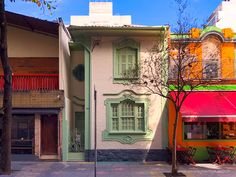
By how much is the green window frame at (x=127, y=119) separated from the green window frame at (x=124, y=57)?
3.94 ft

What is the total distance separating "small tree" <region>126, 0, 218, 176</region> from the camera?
1686 centimetres

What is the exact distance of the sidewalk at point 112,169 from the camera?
53.4 feet

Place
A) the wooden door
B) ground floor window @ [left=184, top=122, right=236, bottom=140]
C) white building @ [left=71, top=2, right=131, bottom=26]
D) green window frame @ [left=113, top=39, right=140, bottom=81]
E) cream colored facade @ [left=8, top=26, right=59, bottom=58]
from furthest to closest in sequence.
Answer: white building @ [left=71, top=2, right=131, bottom=26], cream colored facade @ [left=8, top=26, right=59, bottom=58], green window frame @ [left=113, top=39, right=140, bottom=81], the wooden door, ground floor window @ [left=184, top=122, right=236, bottom=140]

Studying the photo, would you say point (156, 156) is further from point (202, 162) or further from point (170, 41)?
point (170, 41)

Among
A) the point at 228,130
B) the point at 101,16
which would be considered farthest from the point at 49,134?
the point at 101,16

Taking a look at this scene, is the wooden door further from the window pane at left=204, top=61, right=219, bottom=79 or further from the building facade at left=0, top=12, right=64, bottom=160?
the window pane at left=204, top=61, right=219, bottom=79

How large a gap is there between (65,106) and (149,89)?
13.8 ft

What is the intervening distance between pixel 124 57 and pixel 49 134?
5.35m

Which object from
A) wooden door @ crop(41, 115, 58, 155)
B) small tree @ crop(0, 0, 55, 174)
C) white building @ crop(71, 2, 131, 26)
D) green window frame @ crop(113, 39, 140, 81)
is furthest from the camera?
white building @ crop(71, 2, 131, 26)

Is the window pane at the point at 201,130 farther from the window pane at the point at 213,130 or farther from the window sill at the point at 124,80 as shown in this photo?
the window sill at the point at 124,80

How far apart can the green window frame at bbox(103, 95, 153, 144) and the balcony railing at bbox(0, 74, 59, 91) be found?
9.24 feet

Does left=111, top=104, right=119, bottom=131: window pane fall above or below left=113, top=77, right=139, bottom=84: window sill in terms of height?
below

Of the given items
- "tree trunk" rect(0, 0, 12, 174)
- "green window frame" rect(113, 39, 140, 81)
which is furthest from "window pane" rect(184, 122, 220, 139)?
"tree trunk" rect(0, 0, 12, 174)

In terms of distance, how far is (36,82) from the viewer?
Answer: 2044 cm
